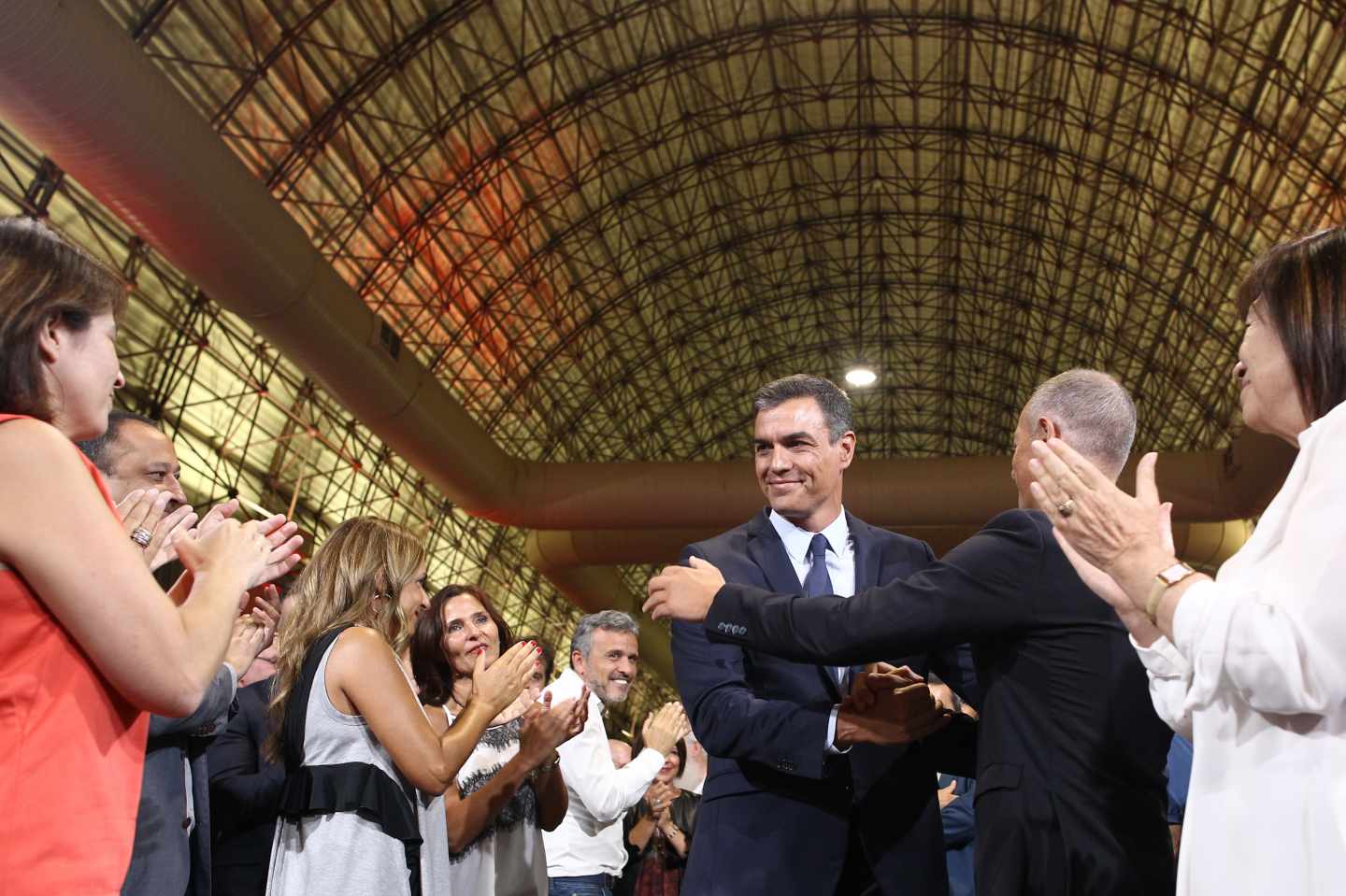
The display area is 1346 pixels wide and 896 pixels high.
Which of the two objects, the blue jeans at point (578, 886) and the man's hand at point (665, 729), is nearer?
the man's hand at point (665, 729)

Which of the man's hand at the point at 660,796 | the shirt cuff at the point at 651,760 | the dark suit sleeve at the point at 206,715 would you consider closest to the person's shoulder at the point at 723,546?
the dark suit sleeve at the point at 206,715

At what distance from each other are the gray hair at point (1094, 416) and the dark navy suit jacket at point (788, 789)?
68 cm

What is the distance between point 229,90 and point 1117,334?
20.6m

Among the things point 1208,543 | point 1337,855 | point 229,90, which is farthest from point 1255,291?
point 1208,543

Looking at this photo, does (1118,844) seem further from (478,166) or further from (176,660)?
(478,166)

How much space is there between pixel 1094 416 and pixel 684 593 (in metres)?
1.11

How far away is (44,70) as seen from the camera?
8.23 metres

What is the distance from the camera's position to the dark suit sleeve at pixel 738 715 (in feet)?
8.84

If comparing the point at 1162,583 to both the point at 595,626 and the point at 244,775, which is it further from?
the point at 595,626

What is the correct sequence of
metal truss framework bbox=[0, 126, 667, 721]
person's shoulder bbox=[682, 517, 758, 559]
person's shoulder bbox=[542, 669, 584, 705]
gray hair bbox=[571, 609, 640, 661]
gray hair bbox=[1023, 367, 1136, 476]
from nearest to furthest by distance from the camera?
gray hair bbox=[1023, 367, 1136, 476] → person's shoulder bbox=[682, 517, 758, 559] → person's shoulder bbox=[542, 669, 584, 705] → gray hair bbox=[571, 609, 640, 661] → metal truss framework bbox=[0, 126, 667, 721]

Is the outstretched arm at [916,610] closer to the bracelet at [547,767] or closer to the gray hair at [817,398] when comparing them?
the gray hair at [817,398]

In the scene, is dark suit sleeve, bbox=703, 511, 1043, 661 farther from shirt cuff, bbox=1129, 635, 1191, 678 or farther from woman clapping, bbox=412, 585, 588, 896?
woman clapping, bbox=412, 585, 588, 896

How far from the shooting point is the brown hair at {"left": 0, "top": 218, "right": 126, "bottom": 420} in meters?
1.82

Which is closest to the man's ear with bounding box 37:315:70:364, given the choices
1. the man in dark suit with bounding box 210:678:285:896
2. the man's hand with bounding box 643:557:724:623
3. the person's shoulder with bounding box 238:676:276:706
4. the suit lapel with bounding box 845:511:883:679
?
the man's hand with bounding box 643:557:724:623
